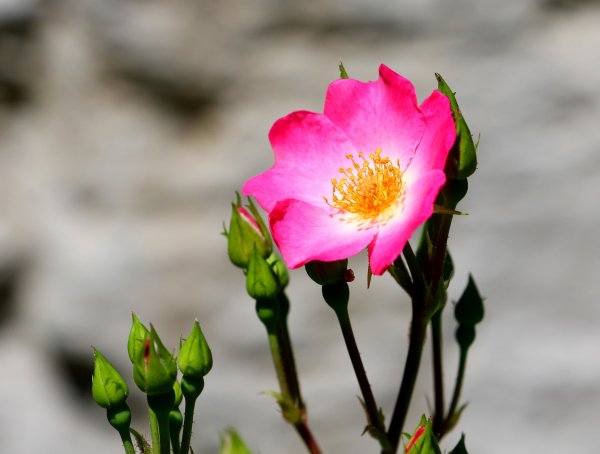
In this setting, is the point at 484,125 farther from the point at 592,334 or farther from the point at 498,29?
the point at 592,334

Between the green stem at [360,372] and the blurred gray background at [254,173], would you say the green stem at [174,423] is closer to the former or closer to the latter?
the green stem at [360,372]

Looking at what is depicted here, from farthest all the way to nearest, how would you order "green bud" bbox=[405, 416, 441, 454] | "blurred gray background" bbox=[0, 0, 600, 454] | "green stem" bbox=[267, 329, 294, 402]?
"blurred gray background" bbox=[0, 0, 600, 454] < "green stem" bbox=[267, 329, 294, 402] < "green bud" bbox=[405, 416, 441, 454]

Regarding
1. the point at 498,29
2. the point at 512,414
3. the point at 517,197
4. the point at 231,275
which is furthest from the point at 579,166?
the point at 231,275

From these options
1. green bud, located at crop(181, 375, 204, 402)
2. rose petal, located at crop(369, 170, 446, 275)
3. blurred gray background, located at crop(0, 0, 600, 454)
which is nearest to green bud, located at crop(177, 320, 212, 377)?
green bud, located at crop(181, 375, 204, 402)

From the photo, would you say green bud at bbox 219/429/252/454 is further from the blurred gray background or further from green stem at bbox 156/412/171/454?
the blurred gray background

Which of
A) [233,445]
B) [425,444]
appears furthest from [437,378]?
[233,445]
